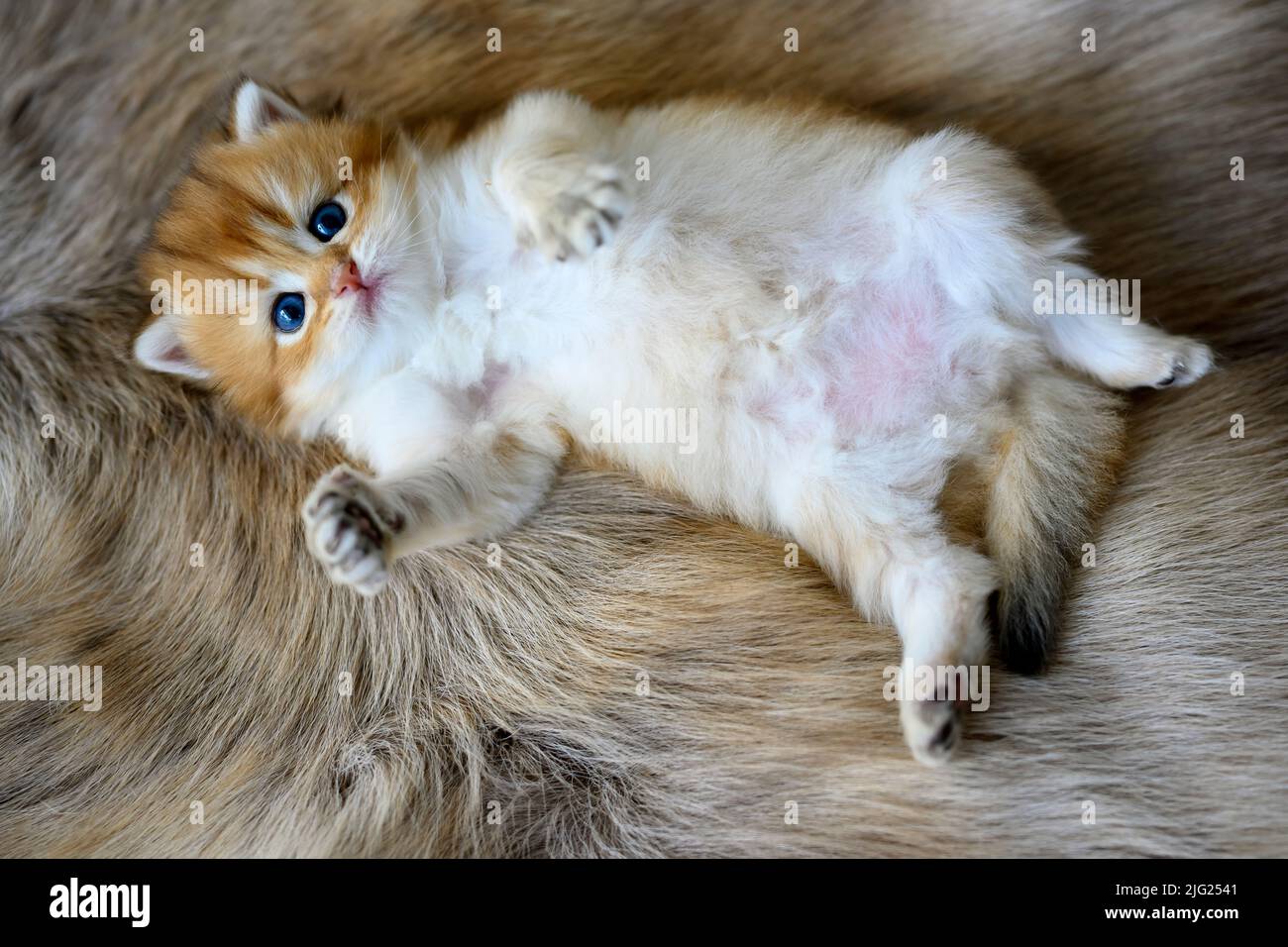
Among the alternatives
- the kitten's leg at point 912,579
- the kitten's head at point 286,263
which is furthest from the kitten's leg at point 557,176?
the kitten's leg at point 912,579

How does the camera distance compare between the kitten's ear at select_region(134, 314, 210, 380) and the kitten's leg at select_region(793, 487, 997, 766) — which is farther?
the kitten's ear at select_region(134, 314, 210, 380)

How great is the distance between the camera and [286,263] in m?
1.67

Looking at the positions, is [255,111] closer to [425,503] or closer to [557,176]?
[557,176]

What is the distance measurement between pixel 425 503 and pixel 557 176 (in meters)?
0.55

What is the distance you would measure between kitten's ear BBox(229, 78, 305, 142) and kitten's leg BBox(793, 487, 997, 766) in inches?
46.5

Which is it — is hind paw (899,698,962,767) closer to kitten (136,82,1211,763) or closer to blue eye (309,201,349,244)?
kitten (136,82,1211,763)

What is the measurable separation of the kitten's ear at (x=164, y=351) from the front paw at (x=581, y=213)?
0.75m

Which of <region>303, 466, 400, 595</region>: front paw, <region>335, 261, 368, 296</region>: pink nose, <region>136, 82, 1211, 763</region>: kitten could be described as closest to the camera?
<region>303, 466, 400, 595</region>: front paw

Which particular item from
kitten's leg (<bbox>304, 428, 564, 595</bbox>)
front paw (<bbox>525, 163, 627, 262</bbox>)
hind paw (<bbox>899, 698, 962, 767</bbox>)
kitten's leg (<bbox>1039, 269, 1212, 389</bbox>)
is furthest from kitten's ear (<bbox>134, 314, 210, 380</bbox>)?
kitten's leg (<bbox>1039, 269, 1212, 389</bbox>)

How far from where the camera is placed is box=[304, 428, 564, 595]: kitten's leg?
134cm

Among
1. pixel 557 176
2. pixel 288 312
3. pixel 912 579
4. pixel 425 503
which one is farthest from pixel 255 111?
pixel 912 579

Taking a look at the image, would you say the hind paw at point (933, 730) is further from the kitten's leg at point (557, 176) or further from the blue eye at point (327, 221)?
the blue eye at point (327, 221)

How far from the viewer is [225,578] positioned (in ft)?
5.36

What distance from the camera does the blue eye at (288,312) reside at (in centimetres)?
170
